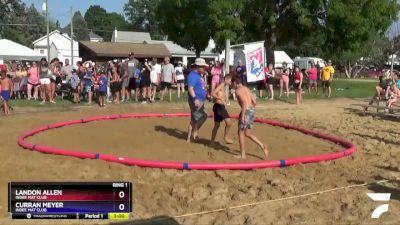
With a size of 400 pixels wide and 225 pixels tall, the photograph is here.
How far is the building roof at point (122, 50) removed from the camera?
49250 mm

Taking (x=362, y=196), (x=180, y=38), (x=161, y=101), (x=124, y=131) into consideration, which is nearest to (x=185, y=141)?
(x=124, y=131)

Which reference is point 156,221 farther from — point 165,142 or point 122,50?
point 122,50

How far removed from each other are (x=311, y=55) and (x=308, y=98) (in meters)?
65.3

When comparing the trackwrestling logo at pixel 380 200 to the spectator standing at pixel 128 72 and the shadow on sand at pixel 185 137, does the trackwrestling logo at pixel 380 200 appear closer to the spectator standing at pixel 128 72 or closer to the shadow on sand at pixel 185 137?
the shadow on sand at pixel 185 137

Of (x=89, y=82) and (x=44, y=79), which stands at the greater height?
(x=44, y=79)

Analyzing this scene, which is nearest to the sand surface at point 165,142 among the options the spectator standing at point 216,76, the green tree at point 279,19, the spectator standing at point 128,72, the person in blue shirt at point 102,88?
the person in blue shirt at point 102,88

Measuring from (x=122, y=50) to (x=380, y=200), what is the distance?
45.9 m

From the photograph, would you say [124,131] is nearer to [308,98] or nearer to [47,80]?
[47,80]

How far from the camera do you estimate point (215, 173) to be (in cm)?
812

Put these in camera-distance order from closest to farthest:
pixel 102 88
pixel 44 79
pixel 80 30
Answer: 1. pixel 102 88
2. pixel 44 79
3. pixel 80 30
